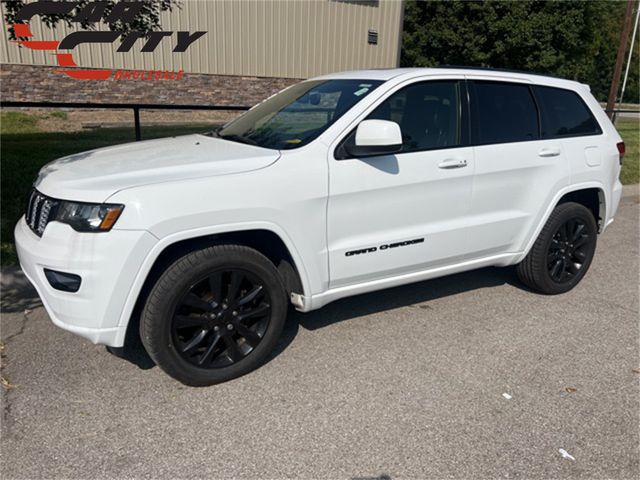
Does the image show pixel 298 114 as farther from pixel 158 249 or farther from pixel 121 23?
pixel 121 23

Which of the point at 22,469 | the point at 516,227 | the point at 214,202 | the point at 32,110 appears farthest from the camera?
Result: the point at 32,110

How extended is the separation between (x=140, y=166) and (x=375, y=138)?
4.52 feet

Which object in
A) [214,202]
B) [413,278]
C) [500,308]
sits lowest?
[500,308]

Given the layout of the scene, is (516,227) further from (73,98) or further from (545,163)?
(73,98)

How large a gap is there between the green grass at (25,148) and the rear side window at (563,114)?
15.5ft

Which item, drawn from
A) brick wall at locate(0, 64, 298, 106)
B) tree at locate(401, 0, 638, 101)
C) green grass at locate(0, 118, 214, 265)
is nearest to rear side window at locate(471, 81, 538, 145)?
green grass at locate(0, 118, 214, 265)

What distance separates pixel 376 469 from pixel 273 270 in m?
1.29

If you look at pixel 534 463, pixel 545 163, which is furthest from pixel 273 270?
pixel 545 163

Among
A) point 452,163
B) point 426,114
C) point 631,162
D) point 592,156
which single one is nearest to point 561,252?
point 592,156

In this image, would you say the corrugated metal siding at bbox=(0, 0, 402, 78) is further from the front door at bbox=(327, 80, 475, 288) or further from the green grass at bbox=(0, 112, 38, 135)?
the front door at bbox=(327, 80, 475, 288)

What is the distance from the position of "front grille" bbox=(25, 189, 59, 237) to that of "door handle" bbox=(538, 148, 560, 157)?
3495 millimetres

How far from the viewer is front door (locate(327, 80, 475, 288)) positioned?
11.1 feet

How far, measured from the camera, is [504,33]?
31.2 metres

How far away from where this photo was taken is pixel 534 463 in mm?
2633
